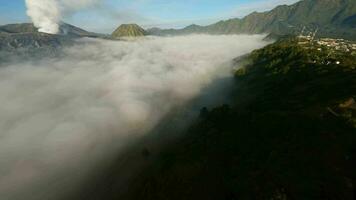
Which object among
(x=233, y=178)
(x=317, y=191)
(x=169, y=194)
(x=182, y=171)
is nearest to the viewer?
(x=317, y=191)

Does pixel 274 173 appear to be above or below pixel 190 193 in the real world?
above

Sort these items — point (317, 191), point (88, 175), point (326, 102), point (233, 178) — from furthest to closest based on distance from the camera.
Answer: point (88, 175) < point (326, 102) < point (233, 178) < point (317, 191)

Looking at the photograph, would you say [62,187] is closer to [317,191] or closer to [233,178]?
[233,178]

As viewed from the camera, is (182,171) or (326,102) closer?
(182,171)

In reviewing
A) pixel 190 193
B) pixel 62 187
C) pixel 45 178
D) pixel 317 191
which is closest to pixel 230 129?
pixel 190 193

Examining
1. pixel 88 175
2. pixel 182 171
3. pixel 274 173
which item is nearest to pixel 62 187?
pixel 88 175

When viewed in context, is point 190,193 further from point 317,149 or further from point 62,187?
point 62,187

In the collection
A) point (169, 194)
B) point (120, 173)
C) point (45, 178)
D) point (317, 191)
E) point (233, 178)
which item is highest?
point (317, 191)
